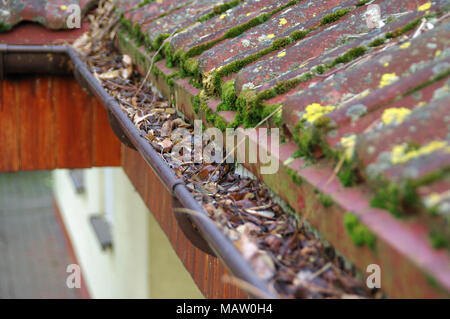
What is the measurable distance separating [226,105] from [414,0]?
0.76m

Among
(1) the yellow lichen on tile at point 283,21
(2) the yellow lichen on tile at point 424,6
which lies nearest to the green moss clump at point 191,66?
(1) the yellow lichen on tile at point 283,21

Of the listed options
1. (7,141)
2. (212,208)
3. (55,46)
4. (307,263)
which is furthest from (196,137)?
(7,141)

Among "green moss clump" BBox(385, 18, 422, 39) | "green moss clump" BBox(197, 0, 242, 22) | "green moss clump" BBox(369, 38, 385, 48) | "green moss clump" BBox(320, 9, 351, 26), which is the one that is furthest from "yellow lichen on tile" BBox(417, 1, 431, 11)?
"green moss clump" BBox(197, 0, 242, 22)

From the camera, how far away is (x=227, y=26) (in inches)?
94.3

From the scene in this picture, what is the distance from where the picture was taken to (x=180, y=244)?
2.03 m

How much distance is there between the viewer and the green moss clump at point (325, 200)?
3.77 feet

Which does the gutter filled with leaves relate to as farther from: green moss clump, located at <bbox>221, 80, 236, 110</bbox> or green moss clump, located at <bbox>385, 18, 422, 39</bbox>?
green moss clump, located at <bbox>385, 18, 422, 39</bbox>

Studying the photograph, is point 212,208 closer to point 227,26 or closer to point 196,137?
point 196,137

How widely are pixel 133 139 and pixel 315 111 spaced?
2.49 ft

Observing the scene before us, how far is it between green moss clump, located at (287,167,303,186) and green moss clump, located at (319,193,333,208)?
11 cm

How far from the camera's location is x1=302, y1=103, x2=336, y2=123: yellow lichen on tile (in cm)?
136

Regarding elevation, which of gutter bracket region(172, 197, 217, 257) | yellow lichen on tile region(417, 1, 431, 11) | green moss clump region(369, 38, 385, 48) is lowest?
gutter bracket region(172, 197, 217, 257)

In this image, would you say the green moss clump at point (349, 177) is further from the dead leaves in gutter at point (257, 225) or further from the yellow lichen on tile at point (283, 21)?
the yellow lichen on tile at point (283, 21)

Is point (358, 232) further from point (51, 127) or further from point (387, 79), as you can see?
point (51, 127)
